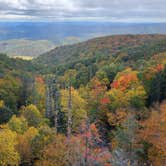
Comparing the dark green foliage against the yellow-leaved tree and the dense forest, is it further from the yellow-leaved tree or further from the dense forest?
the yellow-leaved tree

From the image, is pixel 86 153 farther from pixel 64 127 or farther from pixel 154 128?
pixel 64 127

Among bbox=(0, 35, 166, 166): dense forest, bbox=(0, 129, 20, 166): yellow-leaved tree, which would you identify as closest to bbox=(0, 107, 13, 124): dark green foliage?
bbox=(0, 35, 166, 166): dense forest

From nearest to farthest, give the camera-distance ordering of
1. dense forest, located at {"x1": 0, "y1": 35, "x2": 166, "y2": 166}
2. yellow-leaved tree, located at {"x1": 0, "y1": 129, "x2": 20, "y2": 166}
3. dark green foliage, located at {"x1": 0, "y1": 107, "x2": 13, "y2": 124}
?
yellow-leaved tree, located at {"x1": 0, "y1": 129, "x2": 20, "y2": 166}
dense forest, located at {"x1": 0, "y1": 35, "x2": 166, "y2": 166}
dark green foliage, located at {"x1": 0, "y1": 107, "x2": 13, "y2": 124}

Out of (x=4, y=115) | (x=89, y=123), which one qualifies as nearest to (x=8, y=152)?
(x=89, y=123)

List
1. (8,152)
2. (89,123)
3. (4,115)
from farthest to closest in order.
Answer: (4,115)
(8,152)
(89,123)

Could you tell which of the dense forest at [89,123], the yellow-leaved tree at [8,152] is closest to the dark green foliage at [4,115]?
the dense forest at [89,123]

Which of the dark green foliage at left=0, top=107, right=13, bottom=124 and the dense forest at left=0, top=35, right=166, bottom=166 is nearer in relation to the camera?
the dense forest at left=0, top=35, right=166, bottom=166

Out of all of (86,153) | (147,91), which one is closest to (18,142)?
(86,153)

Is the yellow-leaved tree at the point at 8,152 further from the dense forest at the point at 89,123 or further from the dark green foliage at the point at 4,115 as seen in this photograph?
the dark green foliage at the point at 4,115

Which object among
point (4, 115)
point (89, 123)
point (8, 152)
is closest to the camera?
point (89, 123)

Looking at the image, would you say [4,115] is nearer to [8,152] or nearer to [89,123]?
[8,152]

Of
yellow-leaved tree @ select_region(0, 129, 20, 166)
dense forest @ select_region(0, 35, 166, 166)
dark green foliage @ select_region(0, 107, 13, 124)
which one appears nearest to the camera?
yellow-leaved tree @ select_region(0, 129, 20, 166)
